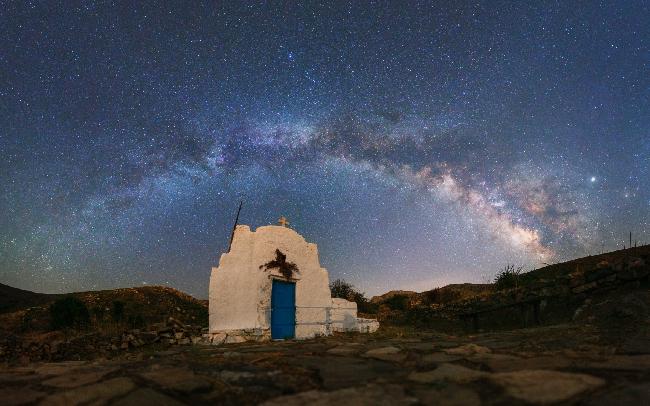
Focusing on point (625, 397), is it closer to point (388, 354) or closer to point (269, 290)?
point (388, 354)

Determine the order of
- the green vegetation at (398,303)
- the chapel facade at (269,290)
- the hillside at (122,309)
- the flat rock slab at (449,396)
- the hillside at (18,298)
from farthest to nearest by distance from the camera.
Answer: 1. the hillside at (18,298)
2. the green vegetation at (398,303)
3. the hillside at (122,309)
4. the chapel facade at (269,290)
5. the flat rock slab at (449,396)

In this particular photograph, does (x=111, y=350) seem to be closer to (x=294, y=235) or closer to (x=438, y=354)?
(x=294, y=235)

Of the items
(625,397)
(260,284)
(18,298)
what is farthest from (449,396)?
(18,298)

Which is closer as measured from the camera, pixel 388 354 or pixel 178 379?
pixel 178 379

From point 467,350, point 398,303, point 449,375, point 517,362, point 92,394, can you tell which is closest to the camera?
point 92,394

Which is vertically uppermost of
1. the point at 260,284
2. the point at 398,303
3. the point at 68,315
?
the point at 260,284

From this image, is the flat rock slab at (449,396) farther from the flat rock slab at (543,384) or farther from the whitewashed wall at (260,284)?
the whitewashed wall at (260,284)

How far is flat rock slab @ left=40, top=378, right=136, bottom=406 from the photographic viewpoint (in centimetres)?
286

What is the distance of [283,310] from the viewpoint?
40.0ft

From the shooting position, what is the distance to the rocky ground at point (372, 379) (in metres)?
2.53

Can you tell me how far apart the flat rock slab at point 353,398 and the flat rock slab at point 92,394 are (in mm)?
1187

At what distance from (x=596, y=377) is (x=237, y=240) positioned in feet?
34.9

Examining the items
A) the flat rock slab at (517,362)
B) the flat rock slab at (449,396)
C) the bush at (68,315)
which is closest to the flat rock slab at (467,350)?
the flat rock slab at (517,362)

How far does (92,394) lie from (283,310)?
30.8 ft
